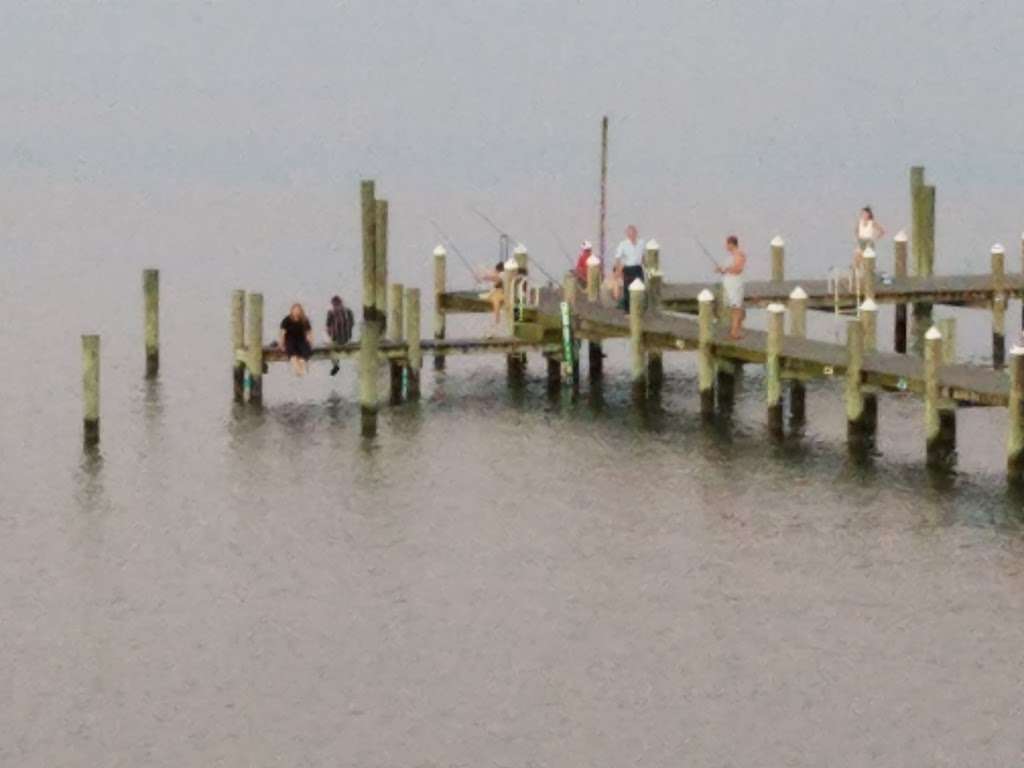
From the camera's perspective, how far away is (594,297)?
68.1m

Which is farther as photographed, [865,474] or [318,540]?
[865,474]

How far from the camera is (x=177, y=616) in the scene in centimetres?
4931

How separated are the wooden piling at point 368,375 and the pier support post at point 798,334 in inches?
287

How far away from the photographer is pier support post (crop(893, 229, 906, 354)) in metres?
72.9


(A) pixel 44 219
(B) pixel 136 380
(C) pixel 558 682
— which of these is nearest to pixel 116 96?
(A) pixel 44 219

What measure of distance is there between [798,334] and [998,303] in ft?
29.6

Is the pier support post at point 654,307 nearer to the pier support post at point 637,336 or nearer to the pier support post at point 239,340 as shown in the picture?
the pier support post at point 637,336

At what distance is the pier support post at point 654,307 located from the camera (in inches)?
2645

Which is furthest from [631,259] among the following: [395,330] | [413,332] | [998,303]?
[998,303]

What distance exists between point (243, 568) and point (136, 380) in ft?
63.4

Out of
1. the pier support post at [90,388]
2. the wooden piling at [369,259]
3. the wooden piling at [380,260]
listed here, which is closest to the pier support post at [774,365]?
the pier support post at [90,388]

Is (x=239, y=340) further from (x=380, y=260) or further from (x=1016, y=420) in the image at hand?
(x=1016, y=420)

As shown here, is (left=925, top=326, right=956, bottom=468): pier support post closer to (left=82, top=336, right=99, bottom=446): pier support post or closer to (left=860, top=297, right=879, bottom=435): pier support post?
(left=860, top=297, right=879, bottom=435): pier support post

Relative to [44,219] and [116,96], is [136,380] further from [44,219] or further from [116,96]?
[116,96]
